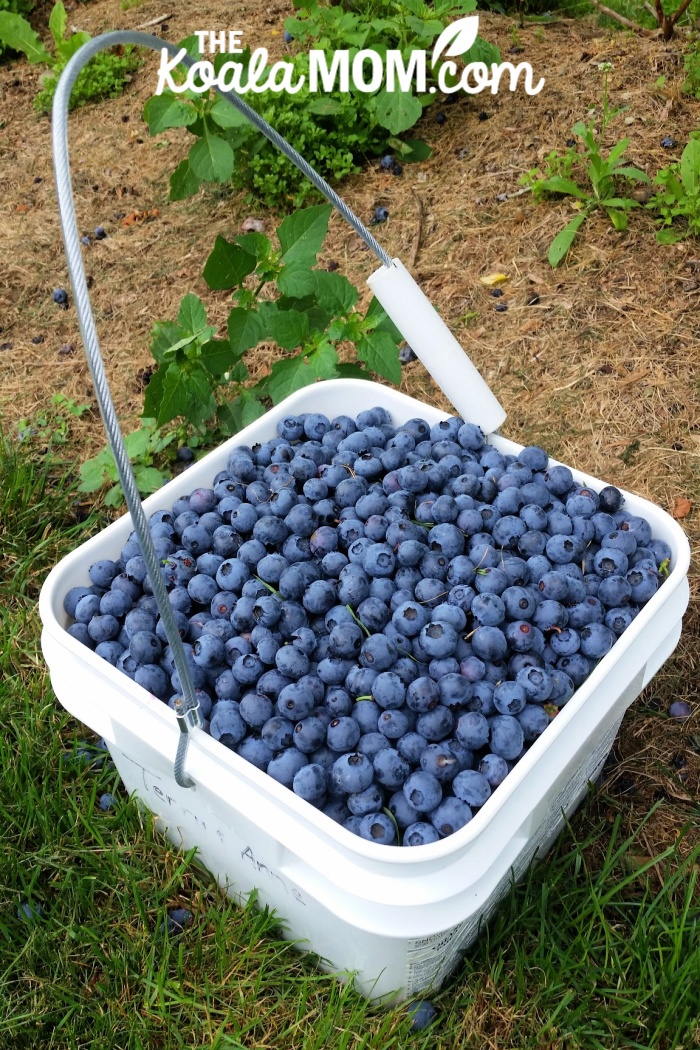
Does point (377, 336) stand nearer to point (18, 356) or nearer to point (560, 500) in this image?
point (560, 500)

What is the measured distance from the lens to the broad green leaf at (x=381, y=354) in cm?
230

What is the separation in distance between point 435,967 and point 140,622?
2.70ft

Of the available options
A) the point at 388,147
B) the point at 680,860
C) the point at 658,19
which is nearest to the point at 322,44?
the point at 388,147

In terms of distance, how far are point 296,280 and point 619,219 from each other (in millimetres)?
1744

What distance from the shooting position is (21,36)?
4.75 metres

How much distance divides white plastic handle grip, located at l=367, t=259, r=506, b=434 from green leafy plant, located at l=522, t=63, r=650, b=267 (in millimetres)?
1601

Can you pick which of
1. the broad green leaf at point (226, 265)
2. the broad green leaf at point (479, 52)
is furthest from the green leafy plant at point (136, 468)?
the broad green leaf at point (479, 52)

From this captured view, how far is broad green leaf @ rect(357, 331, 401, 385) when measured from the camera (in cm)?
230

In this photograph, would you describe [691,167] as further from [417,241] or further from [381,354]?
[381,354]

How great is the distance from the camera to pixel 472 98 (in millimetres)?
4316

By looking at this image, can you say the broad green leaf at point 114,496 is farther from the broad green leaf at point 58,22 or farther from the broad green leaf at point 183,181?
the broad green leaf at point 58,22

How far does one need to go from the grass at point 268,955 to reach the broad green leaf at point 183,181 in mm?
1893

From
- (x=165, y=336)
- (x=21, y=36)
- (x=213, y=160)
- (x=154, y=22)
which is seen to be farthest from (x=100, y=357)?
(x=154, y=22)

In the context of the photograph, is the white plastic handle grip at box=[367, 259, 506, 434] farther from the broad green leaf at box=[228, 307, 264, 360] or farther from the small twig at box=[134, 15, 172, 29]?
the small twig at box=[134, 15, 172, 29]
